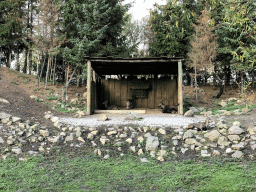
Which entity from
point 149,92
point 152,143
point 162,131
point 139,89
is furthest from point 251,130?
point 139,89

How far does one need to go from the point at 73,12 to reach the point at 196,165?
14.5 metres

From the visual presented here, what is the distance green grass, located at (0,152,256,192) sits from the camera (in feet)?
12.2

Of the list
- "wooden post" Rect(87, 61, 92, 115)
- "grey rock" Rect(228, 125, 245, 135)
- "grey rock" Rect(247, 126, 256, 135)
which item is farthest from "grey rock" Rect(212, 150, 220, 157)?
"wooden post" Rect(87, 61, 92, 115)

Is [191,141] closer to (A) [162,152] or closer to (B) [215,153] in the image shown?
(B) [215,153]

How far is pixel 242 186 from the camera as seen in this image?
3.60m

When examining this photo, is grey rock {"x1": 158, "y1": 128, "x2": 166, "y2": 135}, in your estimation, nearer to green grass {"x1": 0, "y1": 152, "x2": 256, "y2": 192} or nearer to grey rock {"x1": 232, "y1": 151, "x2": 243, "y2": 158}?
green grass {"x1": 0, "y1": 152, "x2": 256, "y2": 192}

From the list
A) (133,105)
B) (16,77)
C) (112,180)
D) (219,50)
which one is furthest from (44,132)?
(219,50)

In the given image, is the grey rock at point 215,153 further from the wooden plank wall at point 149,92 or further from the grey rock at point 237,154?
the wooden plank wall at point 149,92

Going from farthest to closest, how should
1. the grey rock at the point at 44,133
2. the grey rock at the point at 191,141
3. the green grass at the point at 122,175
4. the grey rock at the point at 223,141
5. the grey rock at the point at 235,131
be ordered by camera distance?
the grey rock at the point at 44,133 < the grey rock at the point at 235,131 < the grey rock at the point at 191,141 < the grey rock at the point at 223,141 < the green grass at the point at 122,175

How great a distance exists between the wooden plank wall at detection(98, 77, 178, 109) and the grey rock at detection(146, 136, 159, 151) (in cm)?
699

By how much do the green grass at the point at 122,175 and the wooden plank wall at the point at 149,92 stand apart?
7880 millimetres

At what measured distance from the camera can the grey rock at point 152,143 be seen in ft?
17.7

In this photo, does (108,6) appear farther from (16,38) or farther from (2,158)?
(2,158)

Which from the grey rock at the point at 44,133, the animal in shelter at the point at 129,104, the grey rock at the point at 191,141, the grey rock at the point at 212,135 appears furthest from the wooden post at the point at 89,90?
the grey rock at the point at 212,135
